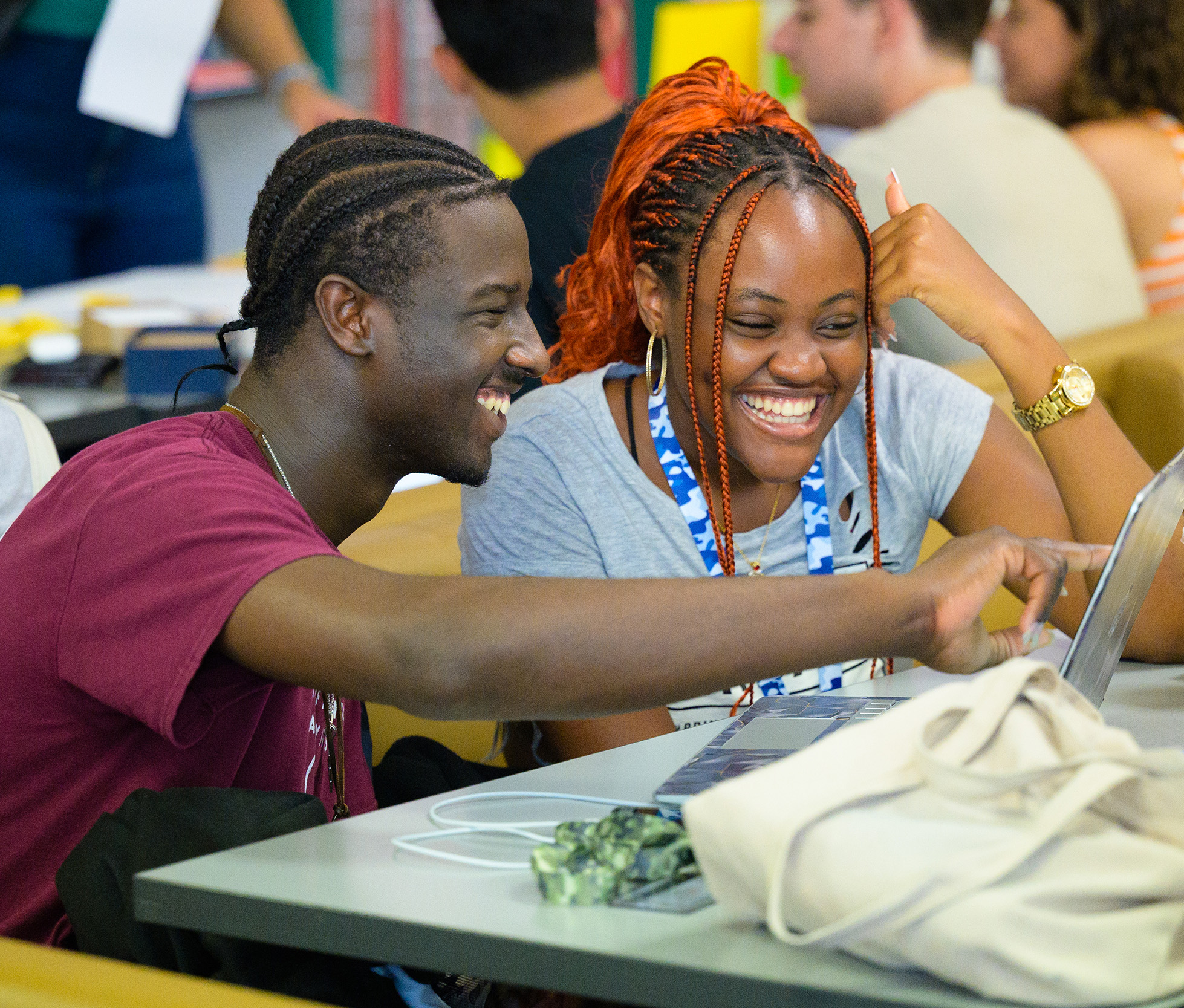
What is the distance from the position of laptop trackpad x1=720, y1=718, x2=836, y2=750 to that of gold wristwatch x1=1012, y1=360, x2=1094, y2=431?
1.87ft

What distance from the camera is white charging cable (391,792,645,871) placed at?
0.97m

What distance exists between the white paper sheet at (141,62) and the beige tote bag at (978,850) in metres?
2.58

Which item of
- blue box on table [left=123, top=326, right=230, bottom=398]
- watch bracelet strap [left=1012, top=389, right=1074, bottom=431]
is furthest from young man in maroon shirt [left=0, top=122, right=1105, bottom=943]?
blue box on table [left=123, top=326, right=230, bottom=398]

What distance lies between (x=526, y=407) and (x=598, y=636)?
0.82 m

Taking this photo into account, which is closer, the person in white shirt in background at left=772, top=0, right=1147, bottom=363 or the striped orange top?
the person in white shirt in background at left=772, top=0, right=1147, bottom=363

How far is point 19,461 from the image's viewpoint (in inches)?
60.9

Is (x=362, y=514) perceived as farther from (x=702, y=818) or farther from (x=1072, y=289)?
(x=1072, y=289)

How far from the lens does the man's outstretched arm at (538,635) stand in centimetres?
95

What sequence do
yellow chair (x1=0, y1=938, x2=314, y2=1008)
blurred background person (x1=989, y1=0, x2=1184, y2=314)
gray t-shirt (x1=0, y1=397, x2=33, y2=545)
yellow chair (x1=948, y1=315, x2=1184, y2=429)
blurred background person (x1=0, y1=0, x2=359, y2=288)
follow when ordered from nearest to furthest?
1. yellow chair (x1=0, y1=938, x2=314, y2=1008)
2. gray t-shirt (x1=0, y1=397, x2=33, y2=545)
3. yellow chair (x1=948, y1=315, x2=1184, y2=429)
4. blurred background person (x1=0, y1=0, x2=359, y2=288)
5. blurred background person (x1=989, y1=0, x2=1184, y2=314)

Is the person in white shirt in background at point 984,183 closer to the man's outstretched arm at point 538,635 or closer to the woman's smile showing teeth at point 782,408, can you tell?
the woman's smile showing teeth at point 782,408

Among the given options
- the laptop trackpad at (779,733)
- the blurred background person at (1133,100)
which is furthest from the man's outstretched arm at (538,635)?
the blurred background person at (1133,100)

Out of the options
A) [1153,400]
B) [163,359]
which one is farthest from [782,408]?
[163,359]

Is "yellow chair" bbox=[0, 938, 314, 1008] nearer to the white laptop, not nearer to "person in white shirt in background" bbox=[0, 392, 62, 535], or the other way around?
the white laptop

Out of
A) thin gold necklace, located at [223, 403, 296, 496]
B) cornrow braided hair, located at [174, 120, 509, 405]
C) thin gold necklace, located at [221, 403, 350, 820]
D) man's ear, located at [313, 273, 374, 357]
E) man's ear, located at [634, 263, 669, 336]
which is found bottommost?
thin gold necklace, located at [221, 403, 350, 820]
